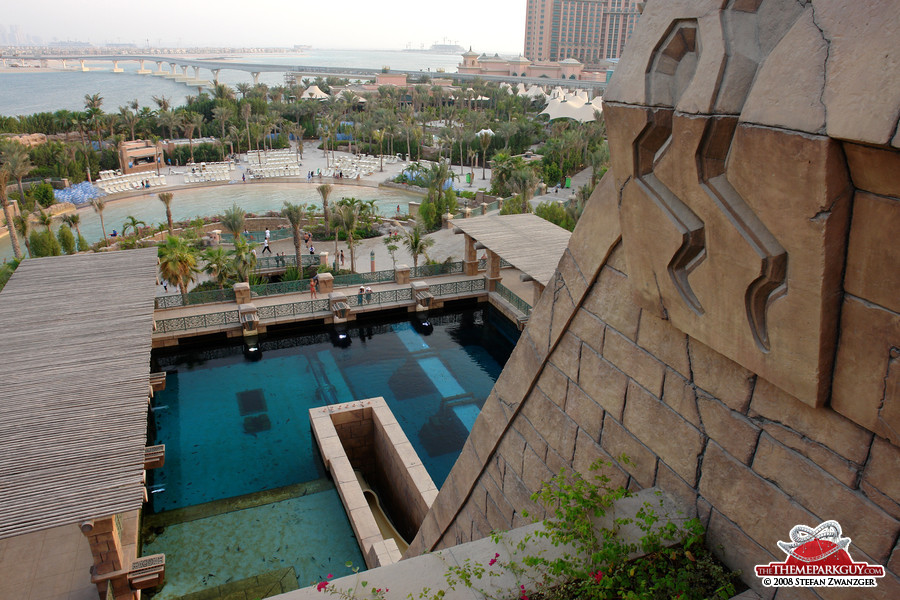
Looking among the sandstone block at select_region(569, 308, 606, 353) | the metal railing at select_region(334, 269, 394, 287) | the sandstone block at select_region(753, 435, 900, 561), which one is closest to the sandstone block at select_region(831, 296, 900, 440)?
the sandstone block at select_region(753, 435, 900, 561)

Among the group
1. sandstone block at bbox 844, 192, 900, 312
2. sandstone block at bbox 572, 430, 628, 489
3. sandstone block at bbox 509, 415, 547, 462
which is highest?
sandstone block at bbox 844, 192, 900, 312

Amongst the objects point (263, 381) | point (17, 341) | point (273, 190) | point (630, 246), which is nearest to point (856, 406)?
point (630, 246)

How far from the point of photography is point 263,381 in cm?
1734

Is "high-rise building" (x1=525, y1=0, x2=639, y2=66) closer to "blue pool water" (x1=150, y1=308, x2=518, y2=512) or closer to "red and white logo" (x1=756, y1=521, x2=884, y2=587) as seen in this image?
"blue pool water" (x1=150, y1=308, x2=518, y2=512)

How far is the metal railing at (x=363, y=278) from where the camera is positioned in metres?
22.5

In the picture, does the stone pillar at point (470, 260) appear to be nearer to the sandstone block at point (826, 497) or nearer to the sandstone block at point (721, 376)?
the sandstone block at point (721, 376)

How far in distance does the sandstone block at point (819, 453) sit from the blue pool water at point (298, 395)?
11146 millimetres

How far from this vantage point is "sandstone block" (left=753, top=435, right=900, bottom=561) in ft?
7.40

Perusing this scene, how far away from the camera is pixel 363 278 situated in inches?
902

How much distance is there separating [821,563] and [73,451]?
1001 centimetres

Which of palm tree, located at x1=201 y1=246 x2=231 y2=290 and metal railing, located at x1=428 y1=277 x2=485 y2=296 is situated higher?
palm tree, located at x1=201 y1=246 x2=231 y2=290

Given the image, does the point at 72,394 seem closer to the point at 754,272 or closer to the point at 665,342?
the point at 665,342

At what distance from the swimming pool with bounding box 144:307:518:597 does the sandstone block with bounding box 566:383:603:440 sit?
8038mm

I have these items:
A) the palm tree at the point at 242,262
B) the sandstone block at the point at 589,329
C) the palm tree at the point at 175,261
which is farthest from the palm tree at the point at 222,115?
the sandstone block at the point at 589,329
